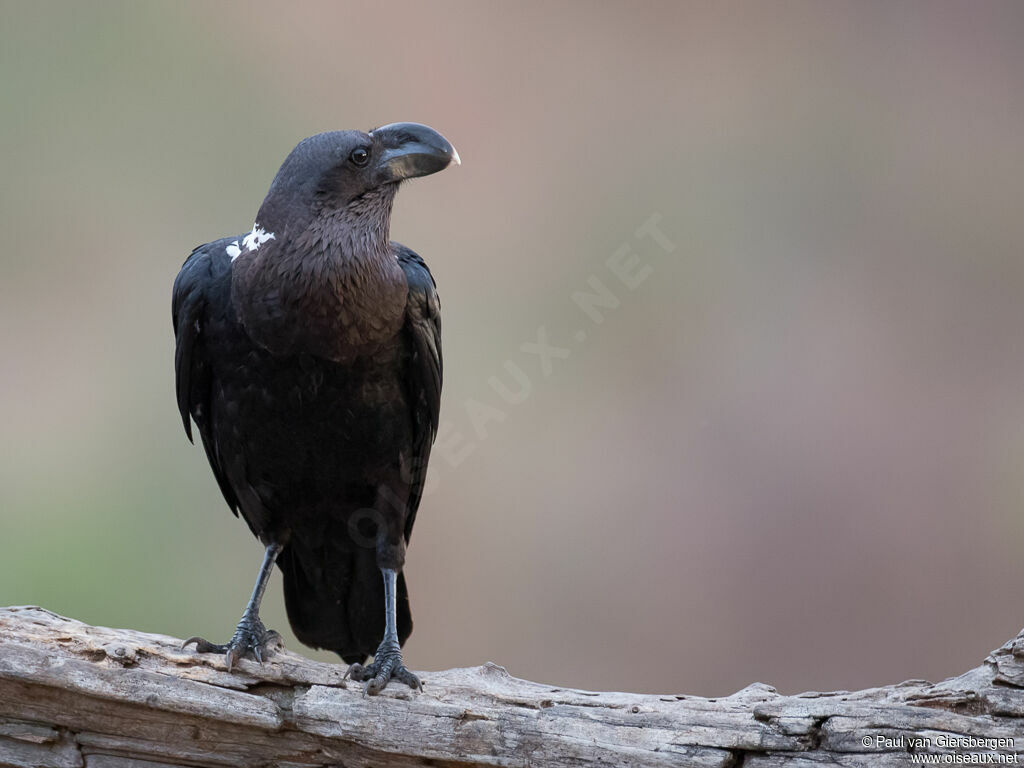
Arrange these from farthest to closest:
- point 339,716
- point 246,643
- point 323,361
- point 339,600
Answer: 1. point 339,600
2. point 246,643
3. point 323,361
4. point 339,716

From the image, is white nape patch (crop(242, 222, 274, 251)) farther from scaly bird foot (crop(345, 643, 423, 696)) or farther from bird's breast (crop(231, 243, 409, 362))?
scaly bird foot (crop(345, 643, 423, 696))

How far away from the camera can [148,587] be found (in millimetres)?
5094

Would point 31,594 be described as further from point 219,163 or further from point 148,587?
point 219,163

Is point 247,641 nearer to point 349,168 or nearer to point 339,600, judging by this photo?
point 339,600

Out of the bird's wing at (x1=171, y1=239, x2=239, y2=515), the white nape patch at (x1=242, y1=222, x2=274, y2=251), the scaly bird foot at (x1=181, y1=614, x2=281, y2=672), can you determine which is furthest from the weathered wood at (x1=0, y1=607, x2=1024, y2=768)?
the white nape patch at (x1=242, y1=222, x2=274, y2=251)

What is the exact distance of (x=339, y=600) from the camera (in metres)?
3.94

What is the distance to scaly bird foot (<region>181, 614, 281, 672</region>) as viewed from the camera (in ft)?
10.9

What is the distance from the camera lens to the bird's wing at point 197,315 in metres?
3.43

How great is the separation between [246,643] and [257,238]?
4.21 feet

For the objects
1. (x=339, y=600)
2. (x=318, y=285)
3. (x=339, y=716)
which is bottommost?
(x=339, y=716)

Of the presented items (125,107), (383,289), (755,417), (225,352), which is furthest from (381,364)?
(125,107)

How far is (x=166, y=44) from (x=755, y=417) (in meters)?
3.52

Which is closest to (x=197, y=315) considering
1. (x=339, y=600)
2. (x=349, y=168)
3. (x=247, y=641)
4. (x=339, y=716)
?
(x=349, y=168)

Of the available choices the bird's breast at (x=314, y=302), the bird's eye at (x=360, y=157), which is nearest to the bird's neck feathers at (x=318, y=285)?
the bird's breast at (x=314, y=302)
